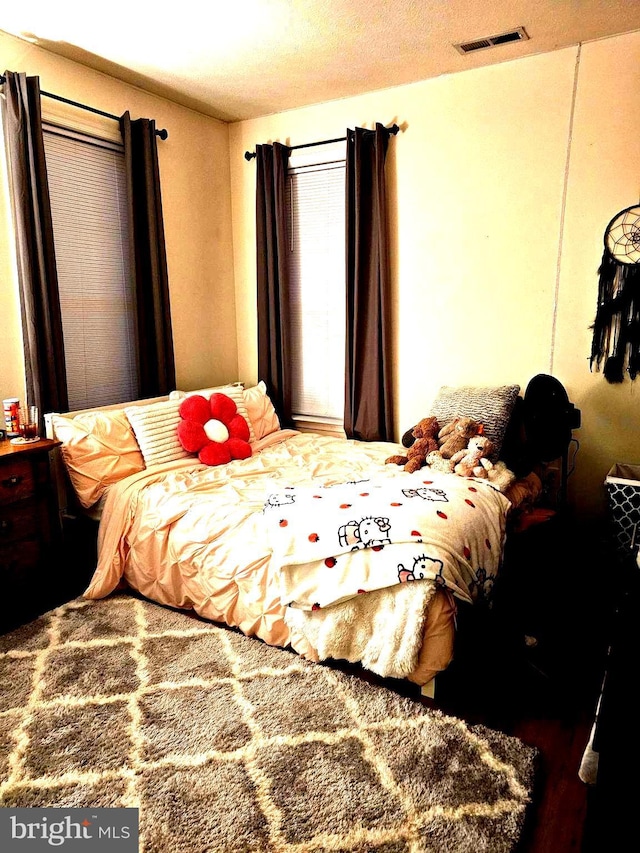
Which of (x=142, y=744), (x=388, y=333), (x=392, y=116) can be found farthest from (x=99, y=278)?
(x=142, y=744)

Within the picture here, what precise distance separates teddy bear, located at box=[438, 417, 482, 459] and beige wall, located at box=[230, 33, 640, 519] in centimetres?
60

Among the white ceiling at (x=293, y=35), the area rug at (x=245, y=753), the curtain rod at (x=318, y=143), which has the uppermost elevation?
the white ceiling at (x=293, y=35)

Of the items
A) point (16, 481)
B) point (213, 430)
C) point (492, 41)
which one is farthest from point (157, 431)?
point (492, 41)

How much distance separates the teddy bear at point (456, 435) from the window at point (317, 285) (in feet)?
3.65

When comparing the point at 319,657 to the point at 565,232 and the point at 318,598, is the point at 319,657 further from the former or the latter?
the point at 565,232

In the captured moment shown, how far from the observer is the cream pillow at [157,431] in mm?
3004

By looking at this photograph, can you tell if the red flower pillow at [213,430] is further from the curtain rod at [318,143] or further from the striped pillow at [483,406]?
the curtain rod at [318,143]

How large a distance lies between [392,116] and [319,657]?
3042mm

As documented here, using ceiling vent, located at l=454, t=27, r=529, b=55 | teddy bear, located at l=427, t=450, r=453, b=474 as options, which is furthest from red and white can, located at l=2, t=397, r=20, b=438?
ceiling vent, located at l=454, t=27, r=529, b=55

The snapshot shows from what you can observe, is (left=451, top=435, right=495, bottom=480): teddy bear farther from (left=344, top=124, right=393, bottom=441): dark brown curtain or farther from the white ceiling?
the white ceiling

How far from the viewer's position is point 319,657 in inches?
86.2

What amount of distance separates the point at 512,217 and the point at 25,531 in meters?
2.96

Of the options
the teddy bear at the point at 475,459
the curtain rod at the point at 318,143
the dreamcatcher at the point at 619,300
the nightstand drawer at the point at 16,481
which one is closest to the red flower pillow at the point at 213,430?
the nightstand drawer at the point at 16,481

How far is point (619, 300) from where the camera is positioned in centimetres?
289
